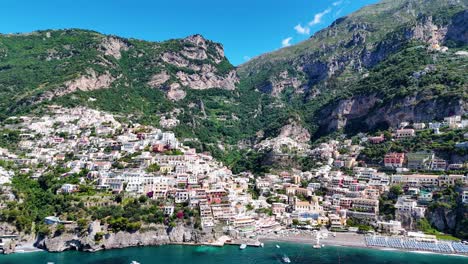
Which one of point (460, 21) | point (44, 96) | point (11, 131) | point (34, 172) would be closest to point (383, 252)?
point (34, 172)

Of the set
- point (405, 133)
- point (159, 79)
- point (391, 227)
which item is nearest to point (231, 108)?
point (159, 79)

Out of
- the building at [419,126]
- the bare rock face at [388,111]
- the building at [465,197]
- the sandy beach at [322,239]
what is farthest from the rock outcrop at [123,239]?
the bare rock face at [388,111]

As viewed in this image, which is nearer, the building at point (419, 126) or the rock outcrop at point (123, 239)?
the rock outcrop at point (123, 239)

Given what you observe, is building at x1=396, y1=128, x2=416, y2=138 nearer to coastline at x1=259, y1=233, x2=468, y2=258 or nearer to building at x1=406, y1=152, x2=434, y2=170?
building at x1=406, y1=152, x2=434, y2=170

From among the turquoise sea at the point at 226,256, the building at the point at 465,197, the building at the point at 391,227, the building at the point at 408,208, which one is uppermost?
the building at the point at 465,197

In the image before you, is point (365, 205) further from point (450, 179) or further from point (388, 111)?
point (388, 111)

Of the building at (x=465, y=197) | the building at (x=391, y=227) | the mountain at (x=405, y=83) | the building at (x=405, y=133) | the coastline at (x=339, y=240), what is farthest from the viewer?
the mountain at (x=405, y=83)

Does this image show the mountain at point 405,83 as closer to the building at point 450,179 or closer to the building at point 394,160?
the building at point 394,160
